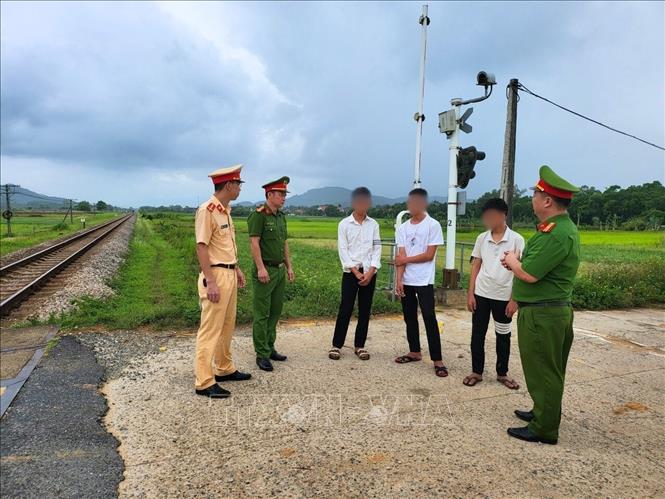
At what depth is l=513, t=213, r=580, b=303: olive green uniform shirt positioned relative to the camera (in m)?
2.65

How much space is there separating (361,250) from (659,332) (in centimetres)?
475

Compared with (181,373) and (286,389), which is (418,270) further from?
(181,373)

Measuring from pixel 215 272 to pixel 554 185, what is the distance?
2.59m

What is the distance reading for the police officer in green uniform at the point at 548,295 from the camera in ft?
8.77

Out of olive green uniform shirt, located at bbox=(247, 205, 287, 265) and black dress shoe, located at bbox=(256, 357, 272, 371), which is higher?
olive green uniform shirt, located at bbox=(247, 205, 287, 265)

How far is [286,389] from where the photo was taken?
3559 millimetres

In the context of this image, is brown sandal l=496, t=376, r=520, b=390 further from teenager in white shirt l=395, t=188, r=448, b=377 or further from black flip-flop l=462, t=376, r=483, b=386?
teenager in white shirt l=395, t=188, r=448, b=377

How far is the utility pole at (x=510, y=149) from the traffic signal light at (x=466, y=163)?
61 centimetres

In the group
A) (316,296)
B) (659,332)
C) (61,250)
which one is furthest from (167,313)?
(61,250)

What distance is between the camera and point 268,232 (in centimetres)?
401

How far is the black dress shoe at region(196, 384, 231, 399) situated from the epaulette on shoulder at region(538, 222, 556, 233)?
2646mm

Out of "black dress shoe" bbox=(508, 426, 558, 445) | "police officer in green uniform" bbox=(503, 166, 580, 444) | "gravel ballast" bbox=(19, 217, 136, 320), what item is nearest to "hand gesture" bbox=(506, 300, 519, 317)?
"police officer in green uniform" bbox=(503, 166, 580, 444)

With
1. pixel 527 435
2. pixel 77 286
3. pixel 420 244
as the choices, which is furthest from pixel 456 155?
pixel 77 286

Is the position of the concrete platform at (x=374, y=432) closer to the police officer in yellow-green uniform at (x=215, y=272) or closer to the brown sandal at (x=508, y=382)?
the brown sandal at (x=508, y=382)
